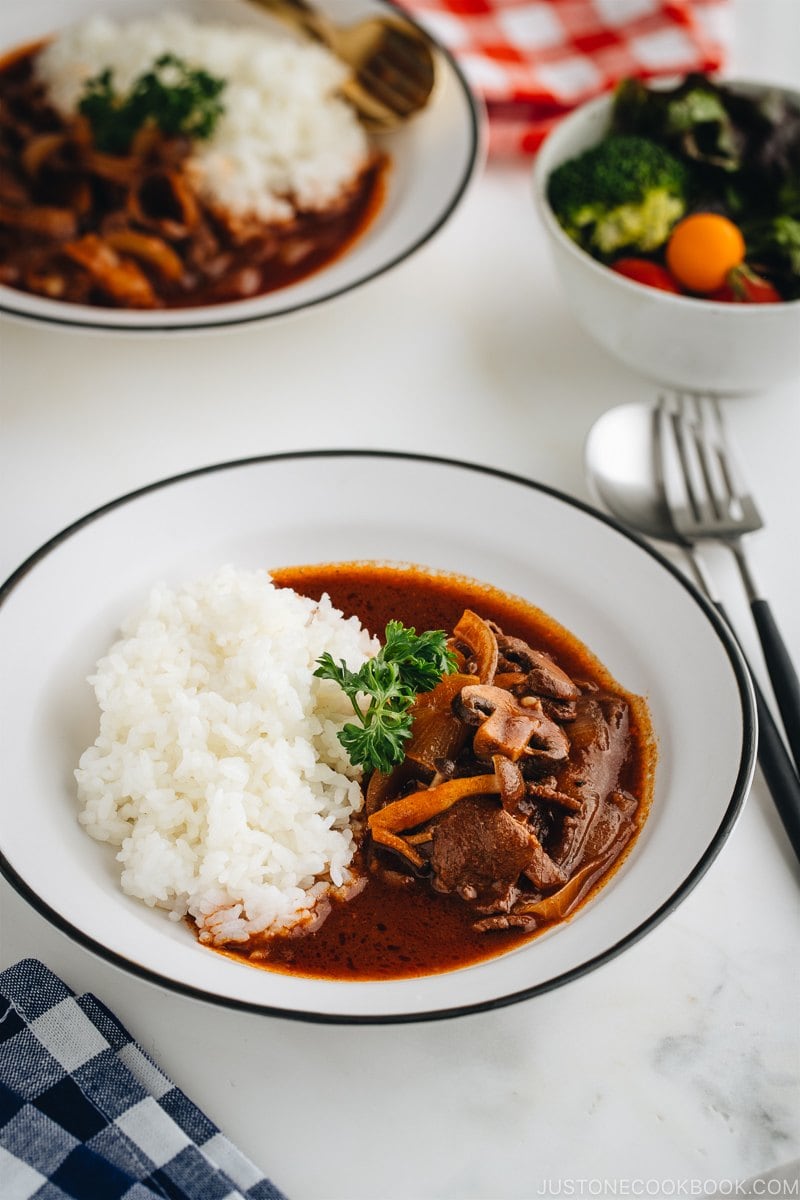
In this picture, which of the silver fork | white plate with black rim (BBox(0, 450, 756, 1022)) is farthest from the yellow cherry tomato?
white plate with black rim (BBox(0, 450, 756, 1022))

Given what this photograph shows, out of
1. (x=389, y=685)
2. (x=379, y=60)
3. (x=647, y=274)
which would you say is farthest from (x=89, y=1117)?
(x=379, y=60)

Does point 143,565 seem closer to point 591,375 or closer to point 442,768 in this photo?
point 442,768

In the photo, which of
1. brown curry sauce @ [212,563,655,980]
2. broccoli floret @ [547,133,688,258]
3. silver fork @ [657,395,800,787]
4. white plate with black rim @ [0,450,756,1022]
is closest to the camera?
white plate with black rim @ [0,450,756,1022]

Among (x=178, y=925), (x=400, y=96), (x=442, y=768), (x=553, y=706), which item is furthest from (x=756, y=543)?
(x=400, y=96)

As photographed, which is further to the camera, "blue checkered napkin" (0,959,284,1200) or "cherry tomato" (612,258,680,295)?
"cherry tomato" (612,258,680,295)

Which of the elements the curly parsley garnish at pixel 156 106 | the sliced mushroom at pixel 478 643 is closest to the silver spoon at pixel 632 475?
the sliced mushroom at pixel 478 643

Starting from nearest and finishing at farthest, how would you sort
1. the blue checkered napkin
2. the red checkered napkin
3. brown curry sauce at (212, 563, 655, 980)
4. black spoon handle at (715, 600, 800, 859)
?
the blue checkered napkin < brown curry sauce at (212, 563, 655, 980) < black spoon handle at (715, 600, 800, 859) < the red checkered napkin

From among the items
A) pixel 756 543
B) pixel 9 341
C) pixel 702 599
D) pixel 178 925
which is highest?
pixel 9 341

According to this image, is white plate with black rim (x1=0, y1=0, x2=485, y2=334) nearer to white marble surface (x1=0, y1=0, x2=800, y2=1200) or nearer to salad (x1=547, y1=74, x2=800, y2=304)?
white marble surface (x1=0, y1=0, x2=800, y2=1200)
